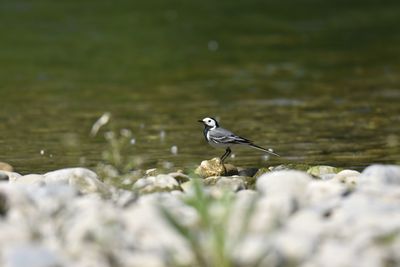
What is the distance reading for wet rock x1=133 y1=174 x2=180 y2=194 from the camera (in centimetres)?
761

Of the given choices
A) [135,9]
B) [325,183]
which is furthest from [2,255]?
[135,9]

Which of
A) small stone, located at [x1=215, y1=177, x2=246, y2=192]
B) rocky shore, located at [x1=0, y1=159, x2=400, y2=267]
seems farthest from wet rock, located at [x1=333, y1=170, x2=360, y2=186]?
rocky shore, located at [x1=0, y1=159, x2=400, y2=267]

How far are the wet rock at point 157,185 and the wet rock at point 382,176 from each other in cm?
145

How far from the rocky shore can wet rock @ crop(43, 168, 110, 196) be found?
754 mm

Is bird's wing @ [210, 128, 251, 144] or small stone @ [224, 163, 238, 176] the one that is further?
bird's wing @ [210, 128, 251, 144]

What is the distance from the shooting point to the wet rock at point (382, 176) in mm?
7132

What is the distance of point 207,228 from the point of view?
18.4 ft

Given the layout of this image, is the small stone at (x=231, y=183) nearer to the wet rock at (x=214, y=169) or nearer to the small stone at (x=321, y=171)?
the wet rock at (x=214, y=169)

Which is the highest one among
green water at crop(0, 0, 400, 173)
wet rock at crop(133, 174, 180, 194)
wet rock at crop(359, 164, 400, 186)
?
wet rock at crop(359, 164, 400, 186)

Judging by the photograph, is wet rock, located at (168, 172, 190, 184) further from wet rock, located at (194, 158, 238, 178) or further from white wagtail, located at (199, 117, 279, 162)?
white wagtail, located at (199, 117, 279, 162)

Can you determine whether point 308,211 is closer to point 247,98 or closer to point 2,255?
point 2,255

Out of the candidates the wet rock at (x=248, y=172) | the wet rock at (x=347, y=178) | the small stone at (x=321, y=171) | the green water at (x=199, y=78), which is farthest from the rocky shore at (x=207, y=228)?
the green water at (x=199, y=78)

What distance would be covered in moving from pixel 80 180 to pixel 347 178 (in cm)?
210

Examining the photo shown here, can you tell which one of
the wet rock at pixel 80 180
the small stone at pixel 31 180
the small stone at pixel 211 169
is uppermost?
the wet rock at pixel 80 180
